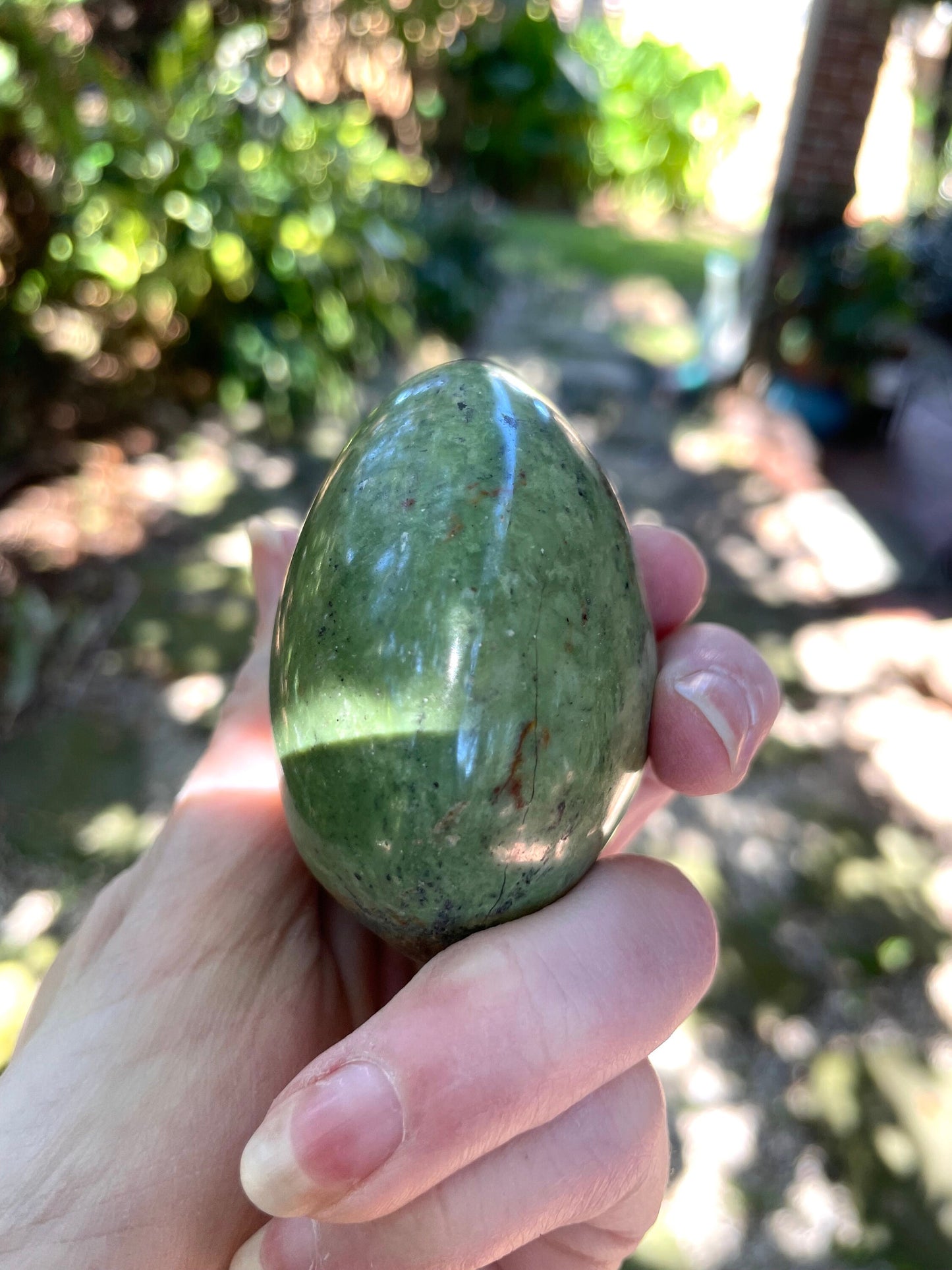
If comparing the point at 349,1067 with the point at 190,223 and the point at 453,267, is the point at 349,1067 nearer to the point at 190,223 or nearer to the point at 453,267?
the point at 190,223

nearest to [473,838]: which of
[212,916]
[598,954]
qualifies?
[598,954]

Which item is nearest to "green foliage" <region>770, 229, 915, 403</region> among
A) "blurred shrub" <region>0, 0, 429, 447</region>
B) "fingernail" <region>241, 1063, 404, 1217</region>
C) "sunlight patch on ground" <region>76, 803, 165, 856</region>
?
"blurred shrub" <region>0, 0, 429, 447</region>

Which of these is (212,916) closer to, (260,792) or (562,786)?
(260,792)

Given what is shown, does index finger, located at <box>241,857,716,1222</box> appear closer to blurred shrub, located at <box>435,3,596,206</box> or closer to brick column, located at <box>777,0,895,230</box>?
brick column, located at <box>777,0,895,230</box>

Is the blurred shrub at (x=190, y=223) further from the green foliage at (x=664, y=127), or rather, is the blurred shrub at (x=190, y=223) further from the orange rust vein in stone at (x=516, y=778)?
the green foliage at (x=664, y=127)

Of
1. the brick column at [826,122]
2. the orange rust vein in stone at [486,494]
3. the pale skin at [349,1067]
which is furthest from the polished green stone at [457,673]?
the brick column at [826,122]

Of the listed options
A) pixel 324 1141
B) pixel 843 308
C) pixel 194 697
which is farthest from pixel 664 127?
pixel 324 1141
